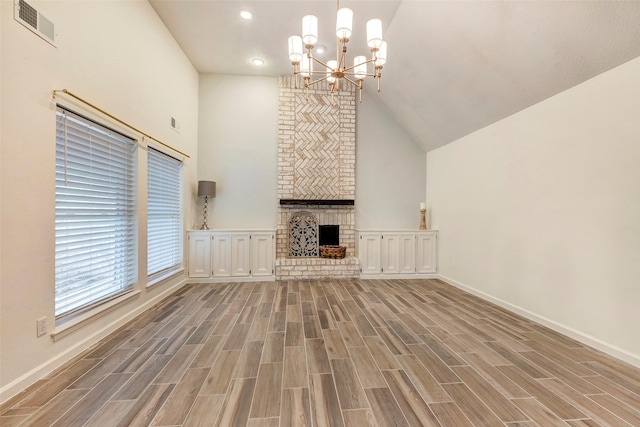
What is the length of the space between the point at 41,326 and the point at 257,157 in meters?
3.70

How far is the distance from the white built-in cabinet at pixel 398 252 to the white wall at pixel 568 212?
2.94ft

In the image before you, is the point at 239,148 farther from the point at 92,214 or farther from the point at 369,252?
the point at 369,252

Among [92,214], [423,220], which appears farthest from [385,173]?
[92,214]

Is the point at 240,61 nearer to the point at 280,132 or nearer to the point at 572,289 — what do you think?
the point at 280,132

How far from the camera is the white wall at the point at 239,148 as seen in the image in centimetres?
485

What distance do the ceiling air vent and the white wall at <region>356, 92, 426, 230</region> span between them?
14.0ft

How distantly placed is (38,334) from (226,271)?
2682 millimetres

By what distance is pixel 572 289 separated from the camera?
251 centimetres

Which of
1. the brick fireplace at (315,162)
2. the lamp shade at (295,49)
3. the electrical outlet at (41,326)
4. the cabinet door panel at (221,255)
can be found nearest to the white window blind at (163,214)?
the cabinet door panel at (221,255)

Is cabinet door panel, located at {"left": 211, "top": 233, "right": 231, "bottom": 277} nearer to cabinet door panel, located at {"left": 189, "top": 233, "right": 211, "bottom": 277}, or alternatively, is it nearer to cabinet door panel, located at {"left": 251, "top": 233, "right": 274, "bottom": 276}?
cabinet door panel, located at {"left": 189, "top": 233, "right": 211, "bottom": 277}

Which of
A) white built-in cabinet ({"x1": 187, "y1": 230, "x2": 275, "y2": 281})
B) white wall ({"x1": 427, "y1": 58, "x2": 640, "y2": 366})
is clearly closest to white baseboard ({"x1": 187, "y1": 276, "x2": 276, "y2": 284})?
white built-in cabinet ({"x1": 187, "y1": 230, "x2": 275, "y2": 281})

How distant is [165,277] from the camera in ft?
11.7

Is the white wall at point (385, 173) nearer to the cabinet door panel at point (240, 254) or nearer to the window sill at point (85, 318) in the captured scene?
the cabinet door panel at point (240, 254)

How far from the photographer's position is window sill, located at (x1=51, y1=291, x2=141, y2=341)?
77.2 inches
